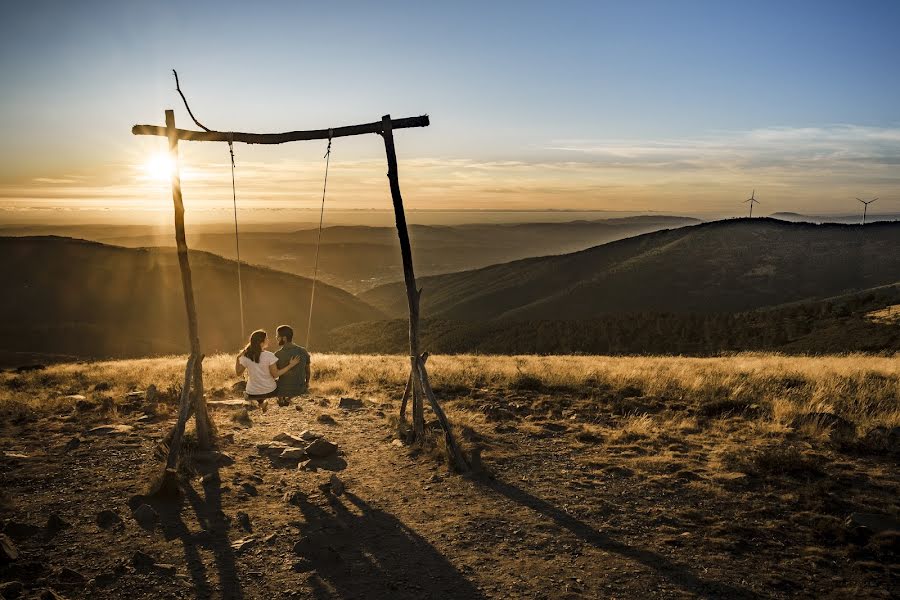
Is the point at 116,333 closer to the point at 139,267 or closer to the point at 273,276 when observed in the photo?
the point at 139,267

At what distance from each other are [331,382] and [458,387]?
120 inches

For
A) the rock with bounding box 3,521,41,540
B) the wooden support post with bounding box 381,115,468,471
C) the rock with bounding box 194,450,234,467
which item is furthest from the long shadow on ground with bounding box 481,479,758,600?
the rock with bounding box 3,521,41,540

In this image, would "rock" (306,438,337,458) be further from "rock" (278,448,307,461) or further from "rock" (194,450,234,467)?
"rock" (194,450,234,467)

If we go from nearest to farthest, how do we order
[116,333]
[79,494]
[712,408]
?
[79,494], [712,408], [116,333]

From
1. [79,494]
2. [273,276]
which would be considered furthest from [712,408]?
[273,276]

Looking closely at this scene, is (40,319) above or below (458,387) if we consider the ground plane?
below

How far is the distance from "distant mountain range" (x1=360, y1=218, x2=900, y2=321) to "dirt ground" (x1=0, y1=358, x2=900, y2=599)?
1993 inches

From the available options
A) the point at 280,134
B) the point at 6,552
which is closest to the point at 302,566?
the point at 6,552

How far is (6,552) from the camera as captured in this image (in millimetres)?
4930

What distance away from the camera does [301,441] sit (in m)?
8.59

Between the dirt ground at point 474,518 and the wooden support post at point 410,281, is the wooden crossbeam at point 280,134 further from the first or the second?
the dirt ground at point 474,518

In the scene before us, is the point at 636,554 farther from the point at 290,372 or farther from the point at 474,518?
the point at 290,372

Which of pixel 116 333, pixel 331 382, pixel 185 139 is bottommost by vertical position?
pixel 116 333

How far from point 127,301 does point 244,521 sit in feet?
280
